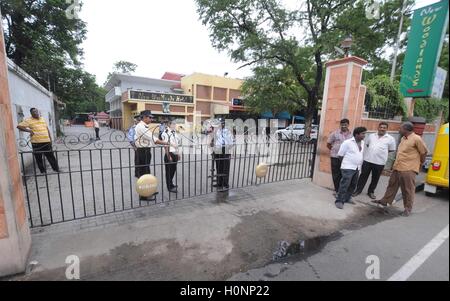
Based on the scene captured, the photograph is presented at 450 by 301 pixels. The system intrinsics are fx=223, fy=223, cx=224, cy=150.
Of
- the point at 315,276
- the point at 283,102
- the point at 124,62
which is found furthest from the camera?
the point at 124,62

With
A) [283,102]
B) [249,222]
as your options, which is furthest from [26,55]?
[249,222]

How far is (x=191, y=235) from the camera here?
3158 millimetres

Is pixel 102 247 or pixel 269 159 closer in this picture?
pixel 102 247

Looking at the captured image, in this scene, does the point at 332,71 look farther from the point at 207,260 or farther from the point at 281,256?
the point at 207,260

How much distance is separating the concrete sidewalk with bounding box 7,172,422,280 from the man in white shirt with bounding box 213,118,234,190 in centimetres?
36

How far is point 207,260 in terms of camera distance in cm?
264

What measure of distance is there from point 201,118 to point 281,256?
22.5 metres

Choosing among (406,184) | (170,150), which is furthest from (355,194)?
(170,150)

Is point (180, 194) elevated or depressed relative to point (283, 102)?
depressed

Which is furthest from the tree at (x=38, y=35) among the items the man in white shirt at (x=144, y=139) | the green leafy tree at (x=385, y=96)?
the green leafy tree at (x=385, y=96)

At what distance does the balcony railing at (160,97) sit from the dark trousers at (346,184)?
19514 millimetres

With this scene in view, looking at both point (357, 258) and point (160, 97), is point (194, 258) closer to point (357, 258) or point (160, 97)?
point (357, 258)

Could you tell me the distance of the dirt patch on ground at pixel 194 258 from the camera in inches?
93.0

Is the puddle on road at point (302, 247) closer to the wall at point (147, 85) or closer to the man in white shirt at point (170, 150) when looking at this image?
the man in white shirt at point (170, 150)
